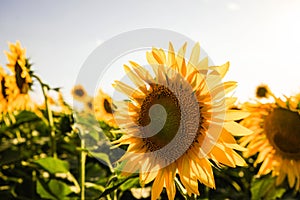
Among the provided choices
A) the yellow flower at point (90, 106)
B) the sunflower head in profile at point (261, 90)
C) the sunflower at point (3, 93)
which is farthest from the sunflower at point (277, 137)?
the sunflower head in profile at point (261, 90)

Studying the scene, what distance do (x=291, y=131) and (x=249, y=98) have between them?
0.89 ft

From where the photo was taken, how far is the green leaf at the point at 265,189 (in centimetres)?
178

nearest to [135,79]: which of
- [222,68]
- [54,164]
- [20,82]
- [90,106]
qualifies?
[222,68]

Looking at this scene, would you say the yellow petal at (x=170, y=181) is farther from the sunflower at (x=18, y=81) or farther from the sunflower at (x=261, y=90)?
the sunflower at (x=261, y=90)

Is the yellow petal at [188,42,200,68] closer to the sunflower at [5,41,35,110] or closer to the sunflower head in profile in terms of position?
the sunflower at [5,41,35,110]

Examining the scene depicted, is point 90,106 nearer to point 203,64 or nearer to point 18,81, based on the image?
point 18,81

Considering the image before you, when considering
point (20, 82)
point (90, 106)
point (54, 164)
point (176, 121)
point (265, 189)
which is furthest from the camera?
point (90, 106)

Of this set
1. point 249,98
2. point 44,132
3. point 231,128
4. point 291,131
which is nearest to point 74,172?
point 44,132

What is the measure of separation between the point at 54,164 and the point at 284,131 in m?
1.04

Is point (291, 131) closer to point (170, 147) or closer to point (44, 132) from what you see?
point (170, 147)

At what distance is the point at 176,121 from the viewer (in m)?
1.21

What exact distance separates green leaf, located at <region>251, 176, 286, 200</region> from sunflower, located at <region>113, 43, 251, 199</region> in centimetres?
67

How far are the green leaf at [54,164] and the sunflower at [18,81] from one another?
0.75 metres

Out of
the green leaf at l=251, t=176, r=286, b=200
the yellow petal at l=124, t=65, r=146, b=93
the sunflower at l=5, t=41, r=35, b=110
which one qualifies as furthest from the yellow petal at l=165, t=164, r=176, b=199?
the sunflower at l=5, t=41, r=35, b=110
